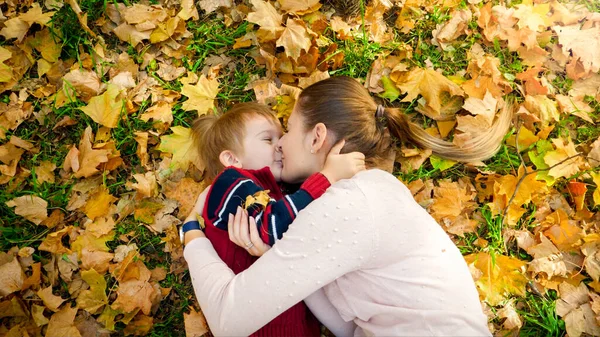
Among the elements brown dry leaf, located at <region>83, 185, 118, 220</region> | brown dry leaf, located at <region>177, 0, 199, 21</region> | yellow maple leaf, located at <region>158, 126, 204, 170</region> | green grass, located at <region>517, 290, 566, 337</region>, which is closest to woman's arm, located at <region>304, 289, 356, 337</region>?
green grass, located at <region>517, 290, 566, 337</region>

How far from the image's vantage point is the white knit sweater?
206cm

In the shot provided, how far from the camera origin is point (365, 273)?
7.27 feet

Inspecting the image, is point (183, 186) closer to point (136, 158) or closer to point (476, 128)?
point (136, 158)

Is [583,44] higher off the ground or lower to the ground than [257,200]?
higher

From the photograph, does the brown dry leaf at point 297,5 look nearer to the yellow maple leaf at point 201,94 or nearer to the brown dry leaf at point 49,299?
the yellow maple leaf at point 201,94

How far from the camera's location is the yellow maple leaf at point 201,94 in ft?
10.9

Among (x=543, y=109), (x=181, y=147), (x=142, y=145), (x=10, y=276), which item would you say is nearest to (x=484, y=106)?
(x=543, y=109)

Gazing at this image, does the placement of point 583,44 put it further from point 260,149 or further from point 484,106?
point 260,149

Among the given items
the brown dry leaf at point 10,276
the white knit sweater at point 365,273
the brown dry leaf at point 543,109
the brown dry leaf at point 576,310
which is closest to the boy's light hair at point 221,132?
the white knit sweater at point 365,273

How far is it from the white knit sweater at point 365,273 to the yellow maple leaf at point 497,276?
26.5 inches

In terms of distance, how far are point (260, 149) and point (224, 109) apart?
0.71m

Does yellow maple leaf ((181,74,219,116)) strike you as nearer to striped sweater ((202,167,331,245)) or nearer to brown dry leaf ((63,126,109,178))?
brown dry leaf ((63,126,109,178))

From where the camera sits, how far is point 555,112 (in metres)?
3.25

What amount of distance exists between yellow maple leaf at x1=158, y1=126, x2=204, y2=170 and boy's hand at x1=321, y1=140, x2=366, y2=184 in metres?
1.07
